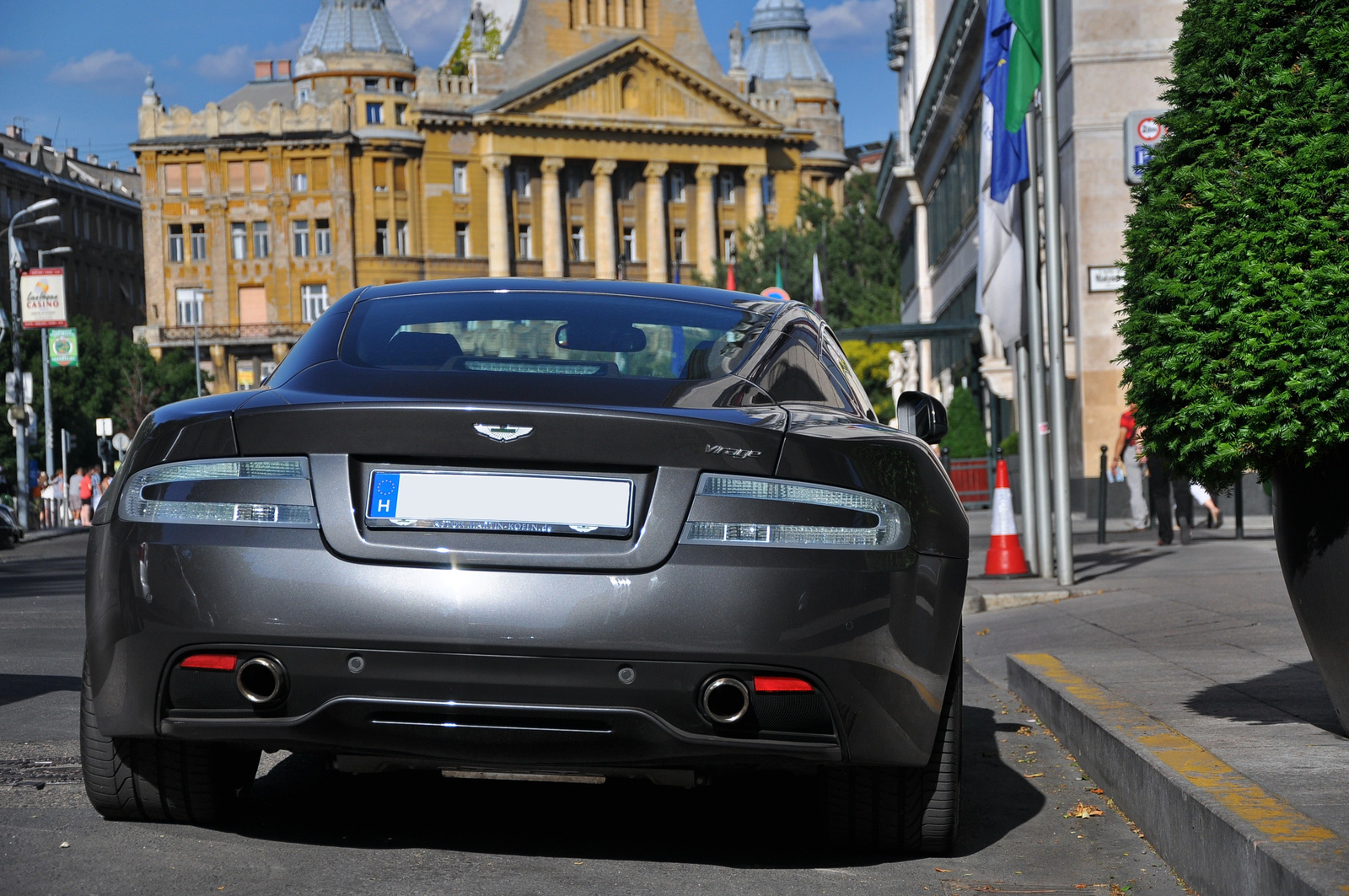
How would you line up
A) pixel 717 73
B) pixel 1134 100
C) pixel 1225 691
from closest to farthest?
pixel 1225 691 < pixel 1134 100 < pixel 717 73

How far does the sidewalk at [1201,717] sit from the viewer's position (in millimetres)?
3711

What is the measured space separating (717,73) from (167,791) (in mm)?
106576

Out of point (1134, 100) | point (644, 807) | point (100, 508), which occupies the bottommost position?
point (644, 807)

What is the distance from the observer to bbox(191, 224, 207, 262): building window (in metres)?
98.7

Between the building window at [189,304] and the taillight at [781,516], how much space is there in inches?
3885

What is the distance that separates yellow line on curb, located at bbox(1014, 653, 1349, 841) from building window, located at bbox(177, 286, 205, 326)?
96.6 m

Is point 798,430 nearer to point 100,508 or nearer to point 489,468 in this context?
point 489,468

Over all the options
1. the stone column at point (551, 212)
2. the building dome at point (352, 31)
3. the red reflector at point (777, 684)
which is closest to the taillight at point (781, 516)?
the red reflector at point (777, 684)

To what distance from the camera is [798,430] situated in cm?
400

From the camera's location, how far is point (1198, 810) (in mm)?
4004

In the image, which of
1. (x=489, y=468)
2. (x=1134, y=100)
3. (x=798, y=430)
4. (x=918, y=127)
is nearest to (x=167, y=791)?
(x=489, y=468)

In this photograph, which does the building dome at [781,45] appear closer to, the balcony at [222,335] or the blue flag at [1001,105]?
the balcony at [222,335]

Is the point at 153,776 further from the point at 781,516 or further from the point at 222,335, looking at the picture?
the point at 222,335

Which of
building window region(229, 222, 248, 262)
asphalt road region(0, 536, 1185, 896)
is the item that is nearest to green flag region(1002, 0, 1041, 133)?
asphalt road region(0, 536, 1185, 896)
